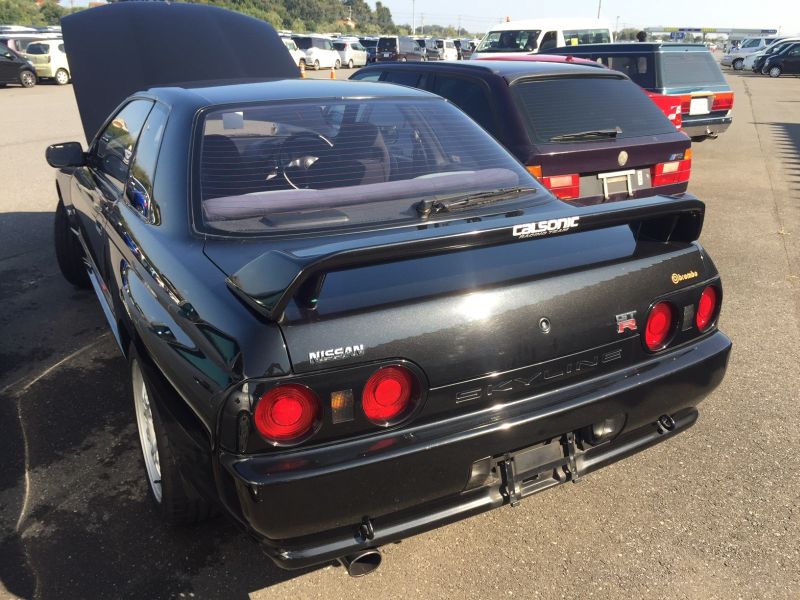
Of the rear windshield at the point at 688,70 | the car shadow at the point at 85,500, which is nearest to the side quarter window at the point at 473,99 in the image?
the car shadow at the point at 85,500

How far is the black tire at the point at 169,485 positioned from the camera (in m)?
2.39

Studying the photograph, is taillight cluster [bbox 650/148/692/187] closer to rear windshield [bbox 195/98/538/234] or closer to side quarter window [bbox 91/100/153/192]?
rear windshield [bbox 195/98/538/234]

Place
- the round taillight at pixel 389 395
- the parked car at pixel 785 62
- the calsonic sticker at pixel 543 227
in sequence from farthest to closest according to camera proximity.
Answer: the parked car at pixel 785 62
the calsonic sticker at pixel 543 227
the round taillight at pixel 389 395

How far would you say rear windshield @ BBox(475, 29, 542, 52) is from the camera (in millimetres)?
15695

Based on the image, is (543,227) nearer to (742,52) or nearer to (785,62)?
(785,62)

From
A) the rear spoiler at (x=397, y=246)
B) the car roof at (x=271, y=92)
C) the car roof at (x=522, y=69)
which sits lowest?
the rear spoiler at (x=397, y=246)

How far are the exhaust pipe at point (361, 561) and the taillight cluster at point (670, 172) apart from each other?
4178 millimetres

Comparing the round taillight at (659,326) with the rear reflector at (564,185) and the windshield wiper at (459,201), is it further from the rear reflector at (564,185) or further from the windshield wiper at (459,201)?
the rear reflector at (564,185)

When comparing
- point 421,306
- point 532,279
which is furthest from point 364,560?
point 532,279

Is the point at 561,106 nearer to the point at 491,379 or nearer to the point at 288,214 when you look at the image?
the point at 288,214

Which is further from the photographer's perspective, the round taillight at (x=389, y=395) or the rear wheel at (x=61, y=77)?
the rear wheel at (x=61, y=77)

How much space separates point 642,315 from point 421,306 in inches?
33.2

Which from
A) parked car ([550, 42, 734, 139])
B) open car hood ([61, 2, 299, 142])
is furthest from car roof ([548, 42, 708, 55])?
open car hood ([61, 2, 299, 142])

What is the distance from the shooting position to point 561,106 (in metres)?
5.03
